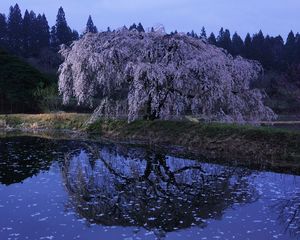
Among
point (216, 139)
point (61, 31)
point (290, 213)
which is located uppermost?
point (61, 31)

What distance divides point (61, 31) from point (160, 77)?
2905 inches

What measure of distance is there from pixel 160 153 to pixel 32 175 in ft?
19.5

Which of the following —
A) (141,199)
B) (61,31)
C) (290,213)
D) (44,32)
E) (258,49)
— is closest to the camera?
(290,213)

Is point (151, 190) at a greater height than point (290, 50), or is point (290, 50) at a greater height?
point (290, 50)

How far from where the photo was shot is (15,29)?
8525 centimetres

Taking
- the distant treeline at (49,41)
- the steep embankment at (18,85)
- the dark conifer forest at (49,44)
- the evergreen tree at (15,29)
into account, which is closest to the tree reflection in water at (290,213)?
the steep embankment at (18,85)

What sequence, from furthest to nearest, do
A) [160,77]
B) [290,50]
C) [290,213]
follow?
[290,50]
[160,77]
[290,213]

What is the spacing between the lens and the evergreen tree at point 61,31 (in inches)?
3575

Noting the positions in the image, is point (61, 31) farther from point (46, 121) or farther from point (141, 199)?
point (141, 199)

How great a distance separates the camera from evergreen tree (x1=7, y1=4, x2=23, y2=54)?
83.9m

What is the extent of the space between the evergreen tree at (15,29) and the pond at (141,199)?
7066 cm

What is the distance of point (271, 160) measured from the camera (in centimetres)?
1644

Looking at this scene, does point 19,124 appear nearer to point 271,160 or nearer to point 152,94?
point 152,94

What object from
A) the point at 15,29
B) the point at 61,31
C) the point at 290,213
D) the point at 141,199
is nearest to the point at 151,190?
the point at 141,199
